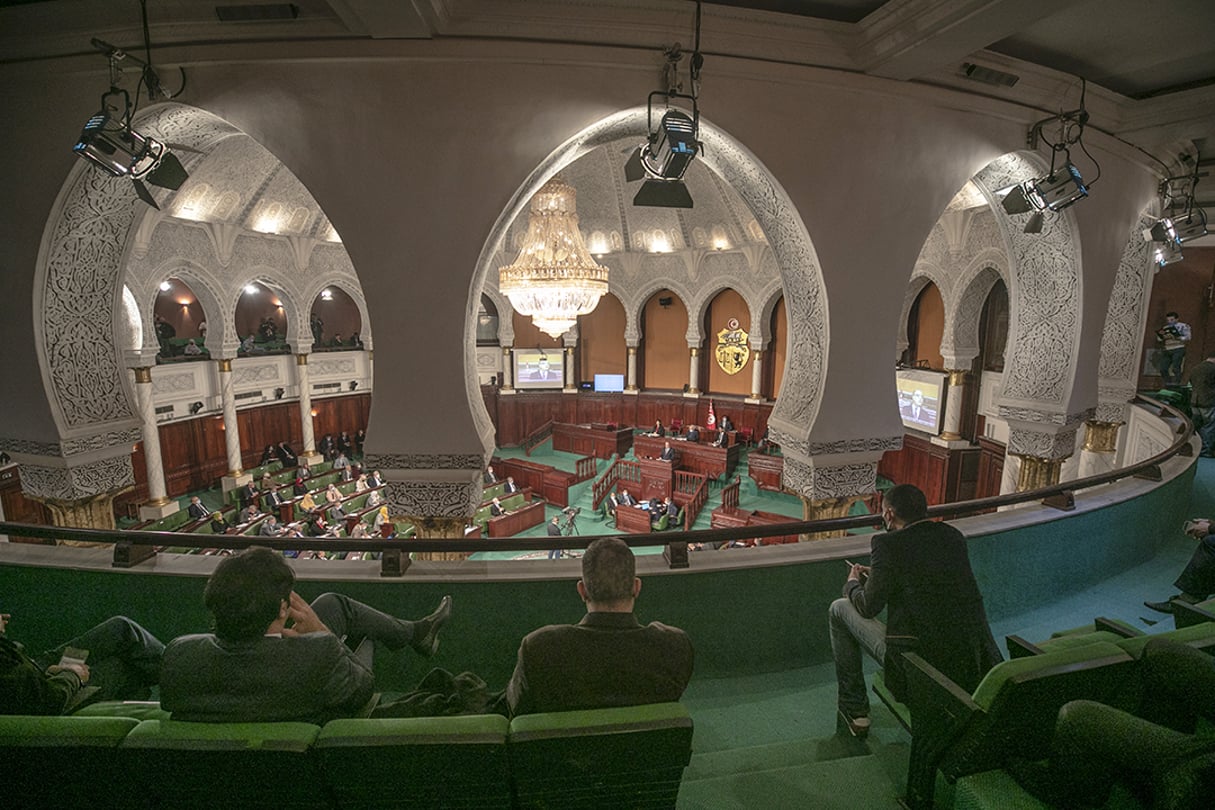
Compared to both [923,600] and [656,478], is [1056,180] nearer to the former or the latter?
[923,600]

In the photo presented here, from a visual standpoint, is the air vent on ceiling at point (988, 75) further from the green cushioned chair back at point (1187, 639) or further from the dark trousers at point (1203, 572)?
the green cushioned chair back at point (1187, 639)

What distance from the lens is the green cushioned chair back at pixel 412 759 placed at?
1535 mm

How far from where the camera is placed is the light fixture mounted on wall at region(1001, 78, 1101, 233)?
4.27 meters

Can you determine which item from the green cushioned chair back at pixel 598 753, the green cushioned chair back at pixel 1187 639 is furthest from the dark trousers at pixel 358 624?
the green cushioned chair back at pixel 1187 639

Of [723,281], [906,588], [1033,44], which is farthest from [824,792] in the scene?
[723,281]

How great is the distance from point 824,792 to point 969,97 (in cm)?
484

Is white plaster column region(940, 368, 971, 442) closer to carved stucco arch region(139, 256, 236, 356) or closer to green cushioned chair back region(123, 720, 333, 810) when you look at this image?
green cushioned chair back region(123, 720, 333, 810)

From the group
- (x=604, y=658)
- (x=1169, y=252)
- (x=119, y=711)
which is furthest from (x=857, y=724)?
(x=1169, y=252)

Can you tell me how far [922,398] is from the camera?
39.7 feet

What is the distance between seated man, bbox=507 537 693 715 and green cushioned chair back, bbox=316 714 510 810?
0.19m

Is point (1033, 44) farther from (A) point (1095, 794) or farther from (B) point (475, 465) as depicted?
(B) point (475, 465)

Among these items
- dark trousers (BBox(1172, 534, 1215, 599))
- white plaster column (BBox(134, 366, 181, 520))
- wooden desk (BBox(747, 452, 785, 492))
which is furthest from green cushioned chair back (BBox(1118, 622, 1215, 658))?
white plaster column (BBox(134, 366, 181, 520))

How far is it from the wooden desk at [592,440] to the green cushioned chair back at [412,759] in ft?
43.4

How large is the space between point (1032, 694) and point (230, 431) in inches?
587
